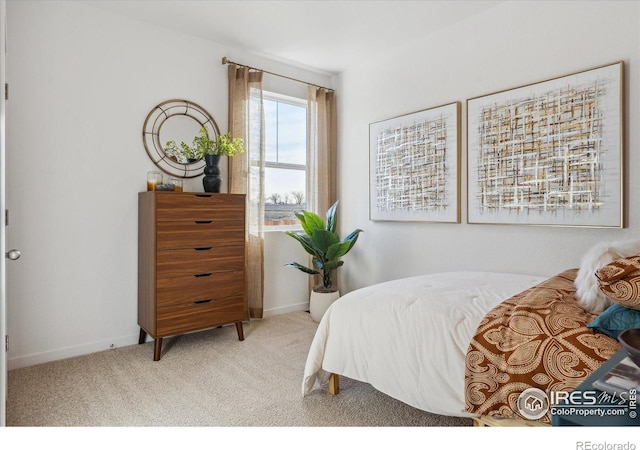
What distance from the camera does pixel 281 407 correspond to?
2.07 m

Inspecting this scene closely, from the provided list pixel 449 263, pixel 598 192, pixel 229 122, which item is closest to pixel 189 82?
pixel 229 122

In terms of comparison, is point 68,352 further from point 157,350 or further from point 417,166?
point 417,166

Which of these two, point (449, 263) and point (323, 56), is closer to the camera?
point (449, 263)

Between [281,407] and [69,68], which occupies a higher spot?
[69,68]

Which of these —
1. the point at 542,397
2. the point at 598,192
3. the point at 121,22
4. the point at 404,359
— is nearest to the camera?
the point at 542,397

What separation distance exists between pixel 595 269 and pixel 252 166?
281 cm

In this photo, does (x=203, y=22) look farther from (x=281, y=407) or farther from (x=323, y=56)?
(x=281, y=407)

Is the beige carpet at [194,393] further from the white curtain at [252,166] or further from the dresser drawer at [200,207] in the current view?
the dresser drawer at [200,207]

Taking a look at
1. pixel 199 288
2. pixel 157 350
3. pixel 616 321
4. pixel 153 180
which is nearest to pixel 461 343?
pixel 616 321

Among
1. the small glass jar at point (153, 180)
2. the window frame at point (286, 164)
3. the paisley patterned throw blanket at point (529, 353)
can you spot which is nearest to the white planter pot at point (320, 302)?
the window frame at point (286, 164)

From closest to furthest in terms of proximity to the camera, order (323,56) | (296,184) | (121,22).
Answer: (121,22)
(323,56)
(296,184)

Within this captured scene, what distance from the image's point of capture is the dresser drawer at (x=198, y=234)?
9.11ft

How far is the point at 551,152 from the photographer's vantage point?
262 centimetres

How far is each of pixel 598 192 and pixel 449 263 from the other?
1.17 metres
